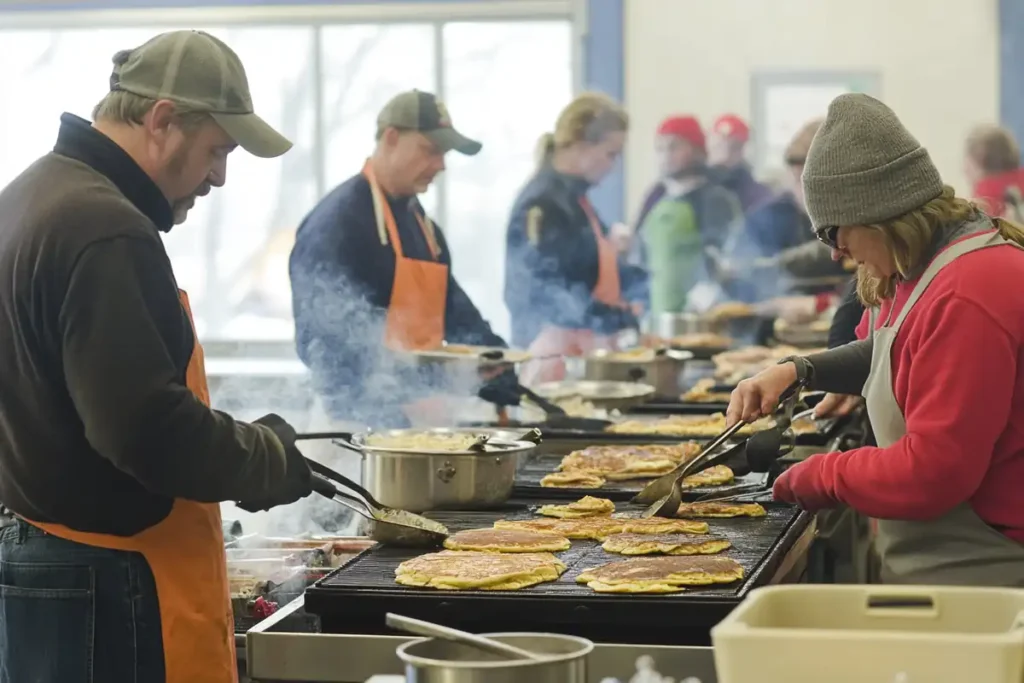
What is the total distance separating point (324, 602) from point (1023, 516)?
1243 millimetres

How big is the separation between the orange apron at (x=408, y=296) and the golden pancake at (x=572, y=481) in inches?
57.5

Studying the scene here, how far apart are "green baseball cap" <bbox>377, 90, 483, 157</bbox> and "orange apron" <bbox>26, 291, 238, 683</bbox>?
2642 mm

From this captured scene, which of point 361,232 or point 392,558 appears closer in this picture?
point 392,558

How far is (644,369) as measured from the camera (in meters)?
5.94

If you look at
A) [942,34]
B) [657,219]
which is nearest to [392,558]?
[657,219]

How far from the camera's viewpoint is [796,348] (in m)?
7.26

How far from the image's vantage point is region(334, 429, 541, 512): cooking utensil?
3.17m

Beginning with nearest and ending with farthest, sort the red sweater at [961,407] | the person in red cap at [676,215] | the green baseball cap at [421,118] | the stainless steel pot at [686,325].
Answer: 1. the red sweater at [961,407]
2. the green baseball cap at [421,118]
3. the stainless steel pot at [686,325]
4. the person in red cap at [676,215]

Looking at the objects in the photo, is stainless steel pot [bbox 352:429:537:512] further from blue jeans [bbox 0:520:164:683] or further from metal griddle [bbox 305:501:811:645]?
blue jeans [bbox 0:520:164:683]

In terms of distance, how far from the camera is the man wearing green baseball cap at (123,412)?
7.74 feet

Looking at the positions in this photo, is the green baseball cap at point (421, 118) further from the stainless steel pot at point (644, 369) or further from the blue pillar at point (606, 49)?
the blue pillar at point (606, 49)

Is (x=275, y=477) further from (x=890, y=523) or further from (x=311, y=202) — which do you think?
(x=311, y=202)

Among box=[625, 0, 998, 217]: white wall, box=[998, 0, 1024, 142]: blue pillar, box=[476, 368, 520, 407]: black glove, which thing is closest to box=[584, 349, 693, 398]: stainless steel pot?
box=[476, 368, 520, 407]: black glove

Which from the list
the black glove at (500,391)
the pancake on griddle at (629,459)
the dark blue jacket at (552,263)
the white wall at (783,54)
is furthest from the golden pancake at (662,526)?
the white wall at (783,54)
